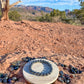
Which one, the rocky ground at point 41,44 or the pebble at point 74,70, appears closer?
the pebble at point 74,70

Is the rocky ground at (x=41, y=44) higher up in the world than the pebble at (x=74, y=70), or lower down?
higher up

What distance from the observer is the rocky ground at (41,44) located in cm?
322

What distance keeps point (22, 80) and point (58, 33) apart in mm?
3438

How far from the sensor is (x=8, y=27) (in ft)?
17.1

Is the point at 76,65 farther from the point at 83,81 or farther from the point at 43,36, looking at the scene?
the point at 43,36

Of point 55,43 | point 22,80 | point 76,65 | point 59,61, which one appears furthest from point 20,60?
point 55,43

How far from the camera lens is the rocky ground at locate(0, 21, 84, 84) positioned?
3223 millimetres

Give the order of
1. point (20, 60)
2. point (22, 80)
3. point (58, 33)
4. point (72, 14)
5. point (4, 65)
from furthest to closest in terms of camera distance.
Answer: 1. point (72, 14)
2. point (58, 33)
3. point (20, 60)
4. point (4, 65)
5. point (22, 80)

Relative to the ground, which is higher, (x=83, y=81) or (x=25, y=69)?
(x=25, y=69)

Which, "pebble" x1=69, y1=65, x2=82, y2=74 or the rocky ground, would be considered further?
the rocky ground

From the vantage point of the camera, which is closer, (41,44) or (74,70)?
A: (74,70)

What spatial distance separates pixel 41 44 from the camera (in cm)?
431

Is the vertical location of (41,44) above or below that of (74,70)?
above

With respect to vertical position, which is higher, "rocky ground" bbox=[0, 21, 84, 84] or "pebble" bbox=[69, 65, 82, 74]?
"rocky ground" bbox=[0, 21, 84, 84]
